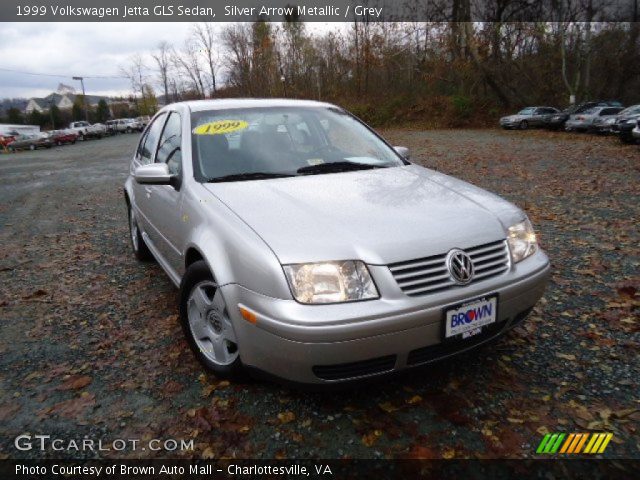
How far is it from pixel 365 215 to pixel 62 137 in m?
39.2

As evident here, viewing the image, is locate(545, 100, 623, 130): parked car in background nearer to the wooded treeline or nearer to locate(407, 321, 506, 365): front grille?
the wooded treeline

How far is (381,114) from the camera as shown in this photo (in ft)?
102

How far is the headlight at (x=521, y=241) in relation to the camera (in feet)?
8.06

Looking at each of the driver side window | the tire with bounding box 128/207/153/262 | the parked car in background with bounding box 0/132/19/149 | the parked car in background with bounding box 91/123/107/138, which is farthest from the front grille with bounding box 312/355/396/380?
the parked car in background with bounding box 91/123/107/138

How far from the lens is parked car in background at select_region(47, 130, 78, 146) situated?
111 feet

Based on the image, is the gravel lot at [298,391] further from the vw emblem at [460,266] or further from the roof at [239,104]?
the roof at [239,104]

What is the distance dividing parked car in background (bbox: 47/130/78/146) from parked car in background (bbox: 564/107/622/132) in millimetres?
34006

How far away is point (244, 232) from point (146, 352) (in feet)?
4.67

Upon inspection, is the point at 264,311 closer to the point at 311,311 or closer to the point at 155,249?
the point at 311,311

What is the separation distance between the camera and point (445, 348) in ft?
7.07

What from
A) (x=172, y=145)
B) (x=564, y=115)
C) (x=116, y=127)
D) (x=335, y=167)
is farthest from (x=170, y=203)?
(x=116, y=127)
